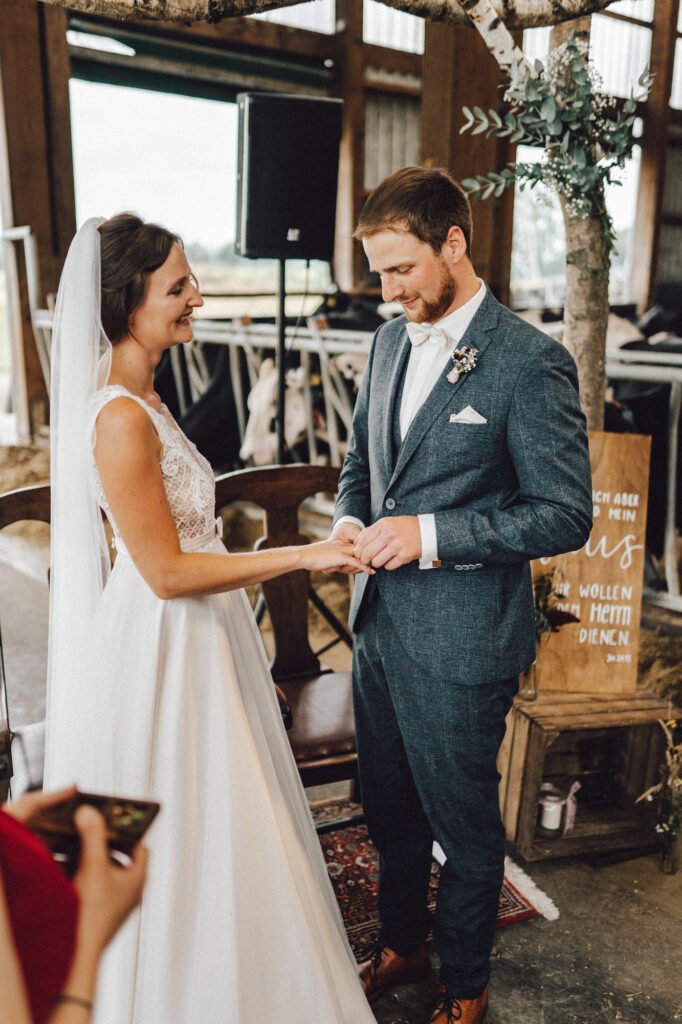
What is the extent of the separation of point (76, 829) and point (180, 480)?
98 centimetres

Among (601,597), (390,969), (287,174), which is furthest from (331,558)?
(287,174)

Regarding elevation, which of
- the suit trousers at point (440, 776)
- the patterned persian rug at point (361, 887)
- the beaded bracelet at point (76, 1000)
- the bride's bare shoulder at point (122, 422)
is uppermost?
the bride's bare shoulder at point (122, 422)

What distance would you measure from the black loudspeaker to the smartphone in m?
2.64

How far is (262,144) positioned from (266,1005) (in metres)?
2.67

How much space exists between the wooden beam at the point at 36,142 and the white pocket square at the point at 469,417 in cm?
498

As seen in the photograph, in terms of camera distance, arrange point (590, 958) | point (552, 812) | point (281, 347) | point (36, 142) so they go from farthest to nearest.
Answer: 1. point (36, 142)
2. point (281, 347)
3. point (552, 812)
4. point (590, 958)

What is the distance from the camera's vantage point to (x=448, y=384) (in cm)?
169

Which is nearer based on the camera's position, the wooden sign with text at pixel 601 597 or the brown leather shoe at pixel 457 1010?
the brown leather shoe at pixel 457 1010

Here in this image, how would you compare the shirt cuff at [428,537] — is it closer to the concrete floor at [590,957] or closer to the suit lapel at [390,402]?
the suit lapel at [390,402]

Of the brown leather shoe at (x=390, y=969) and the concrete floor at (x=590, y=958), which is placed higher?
the brown leather shoe at (x=390, y=969)

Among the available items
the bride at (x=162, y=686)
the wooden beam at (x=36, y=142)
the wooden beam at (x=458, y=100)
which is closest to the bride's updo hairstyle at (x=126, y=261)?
the bride at (x=162, y=686)

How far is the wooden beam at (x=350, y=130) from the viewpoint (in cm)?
814

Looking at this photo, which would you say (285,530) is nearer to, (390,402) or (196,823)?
(390,402)

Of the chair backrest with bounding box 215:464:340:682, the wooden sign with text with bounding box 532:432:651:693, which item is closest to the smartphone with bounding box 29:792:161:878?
the chair backrest with bounding box 215:464:340:682
